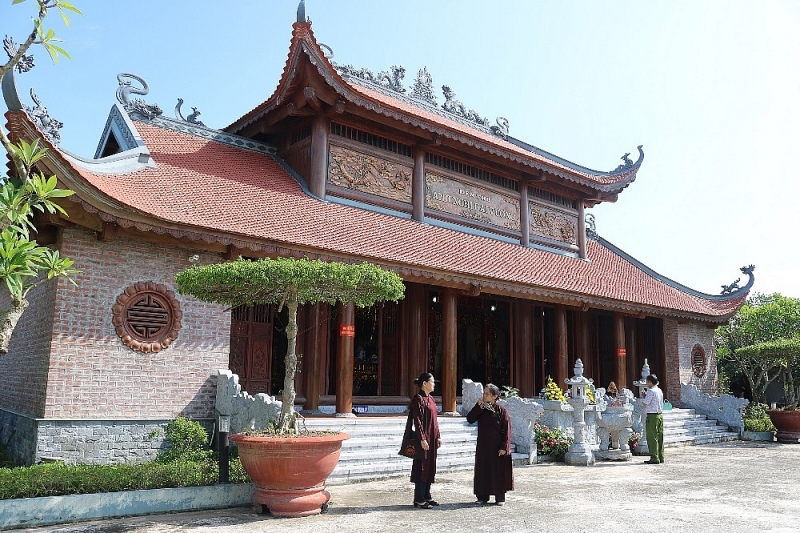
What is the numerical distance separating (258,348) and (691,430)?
9.41 metres

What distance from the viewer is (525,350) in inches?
578

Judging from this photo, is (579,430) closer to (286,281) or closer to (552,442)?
(552,442)

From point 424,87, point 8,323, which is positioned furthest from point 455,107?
point 8,323

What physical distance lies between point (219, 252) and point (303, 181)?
353 cm

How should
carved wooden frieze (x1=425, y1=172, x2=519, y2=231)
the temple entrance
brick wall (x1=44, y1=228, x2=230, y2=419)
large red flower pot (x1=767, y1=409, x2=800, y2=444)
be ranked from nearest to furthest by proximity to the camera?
brick wall (x1=44, y1=228, x2=230, y2=419) < the temple entrance < carved wooden frieze (x1=425, y1=172, x2=519, y2=231) < large red flower pot (x1=767, y1=409, x2=800, y2=444)

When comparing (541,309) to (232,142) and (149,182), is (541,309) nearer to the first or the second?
(232,142)

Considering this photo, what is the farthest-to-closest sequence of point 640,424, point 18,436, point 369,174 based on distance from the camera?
point 369,174
point 640,424
point 18,436

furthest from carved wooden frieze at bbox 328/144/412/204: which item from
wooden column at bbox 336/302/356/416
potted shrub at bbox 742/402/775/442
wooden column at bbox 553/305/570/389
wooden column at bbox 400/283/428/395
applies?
potted shrub at bbox 742/402/775/442

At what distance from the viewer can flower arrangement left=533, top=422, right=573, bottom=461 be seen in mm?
10430

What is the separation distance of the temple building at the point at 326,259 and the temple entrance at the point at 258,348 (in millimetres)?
32

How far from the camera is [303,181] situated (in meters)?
12.3

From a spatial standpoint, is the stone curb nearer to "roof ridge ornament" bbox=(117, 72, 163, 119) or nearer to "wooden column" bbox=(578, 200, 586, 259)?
"roof ridge ornament" bbox=(117, 72, 163, 119)

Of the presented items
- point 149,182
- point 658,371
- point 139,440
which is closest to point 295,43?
point 149,182

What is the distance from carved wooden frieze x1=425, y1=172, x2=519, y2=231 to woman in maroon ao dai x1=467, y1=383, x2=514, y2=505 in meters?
Result: 7.05
